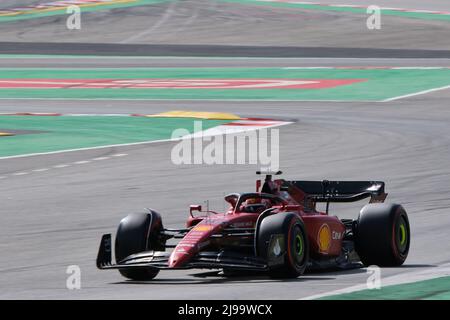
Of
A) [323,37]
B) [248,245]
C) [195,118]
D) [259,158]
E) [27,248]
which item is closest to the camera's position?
[248,245]

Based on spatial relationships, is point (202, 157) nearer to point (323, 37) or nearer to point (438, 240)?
point (438, 240)

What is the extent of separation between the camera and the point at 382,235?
13.3 m

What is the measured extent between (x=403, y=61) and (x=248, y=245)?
32.1 meters

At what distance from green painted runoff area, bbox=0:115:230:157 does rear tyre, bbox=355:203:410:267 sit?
13129mm

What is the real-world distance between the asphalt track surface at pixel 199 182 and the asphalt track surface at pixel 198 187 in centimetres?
2

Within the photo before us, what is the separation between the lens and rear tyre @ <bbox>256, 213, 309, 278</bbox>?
12.2 meters

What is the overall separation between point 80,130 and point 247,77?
12.4 m

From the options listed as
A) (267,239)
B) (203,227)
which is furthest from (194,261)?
(267,239)

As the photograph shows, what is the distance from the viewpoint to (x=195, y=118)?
30.8 meters

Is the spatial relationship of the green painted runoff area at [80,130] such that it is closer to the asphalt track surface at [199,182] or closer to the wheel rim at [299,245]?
the asphalt track surface at [199,182]

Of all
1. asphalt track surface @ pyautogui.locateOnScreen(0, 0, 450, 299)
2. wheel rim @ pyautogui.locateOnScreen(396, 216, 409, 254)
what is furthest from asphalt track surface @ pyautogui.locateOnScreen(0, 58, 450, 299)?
wheel rim @ pyautogui.locateOnScreen(396, 216, 409, 254)

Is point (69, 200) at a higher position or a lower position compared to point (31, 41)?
lower

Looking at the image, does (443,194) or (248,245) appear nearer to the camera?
(248,245)

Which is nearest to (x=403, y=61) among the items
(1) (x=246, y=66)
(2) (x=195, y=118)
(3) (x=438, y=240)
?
(1) (x=246, y=66)
